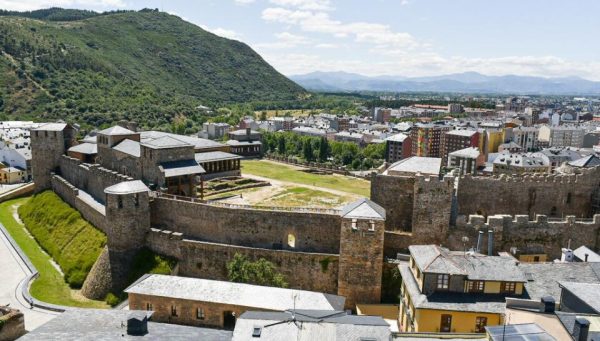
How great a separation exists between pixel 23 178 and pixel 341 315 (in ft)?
261

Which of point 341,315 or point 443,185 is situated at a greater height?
point 443,185

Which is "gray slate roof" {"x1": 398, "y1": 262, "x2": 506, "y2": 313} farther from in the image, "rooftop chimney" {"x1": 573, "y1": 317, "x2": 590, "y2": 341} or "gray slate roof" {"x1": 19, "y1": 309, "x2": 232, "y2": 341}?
"gray slate roof" {"x1": 19, "y1": 309, "x2": 232, "y2": 341}

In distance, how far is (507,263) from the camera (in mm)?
27719

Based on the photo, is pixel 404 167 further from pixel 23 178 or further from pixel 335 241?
pixel 23 178

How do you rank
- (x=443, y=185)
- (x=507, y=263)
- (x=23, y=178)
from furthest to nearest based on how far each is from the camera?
(x=23, y=178) → (x=443, y=185) → (x=507, y=263)

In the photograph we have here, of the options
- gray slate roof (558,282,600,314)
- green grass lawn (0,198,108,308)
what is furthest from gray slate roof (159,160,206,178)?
gray slate roof (558,282,600,314)

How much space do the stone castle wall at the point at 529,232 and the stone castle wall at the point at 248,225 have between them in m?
9.28

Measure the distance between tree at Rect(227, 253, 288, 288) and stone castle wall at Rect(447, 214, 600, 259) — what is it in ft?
41.8

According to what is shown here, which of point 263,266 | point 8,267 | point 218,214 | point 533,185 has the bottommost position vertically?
point 8,267

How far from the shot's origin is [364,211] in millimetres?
33750

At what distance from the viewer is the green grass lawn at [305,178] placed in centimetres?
6291

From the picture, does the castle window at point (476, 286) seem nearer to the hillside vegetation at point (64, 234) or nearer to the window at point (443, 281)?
the window at point (443, 281)

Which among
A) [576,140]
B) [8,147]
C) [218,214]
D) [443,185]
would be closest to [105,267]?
[218,214]

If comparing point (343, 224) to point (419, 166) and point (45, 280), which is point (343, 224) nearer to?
point (419, 166)
